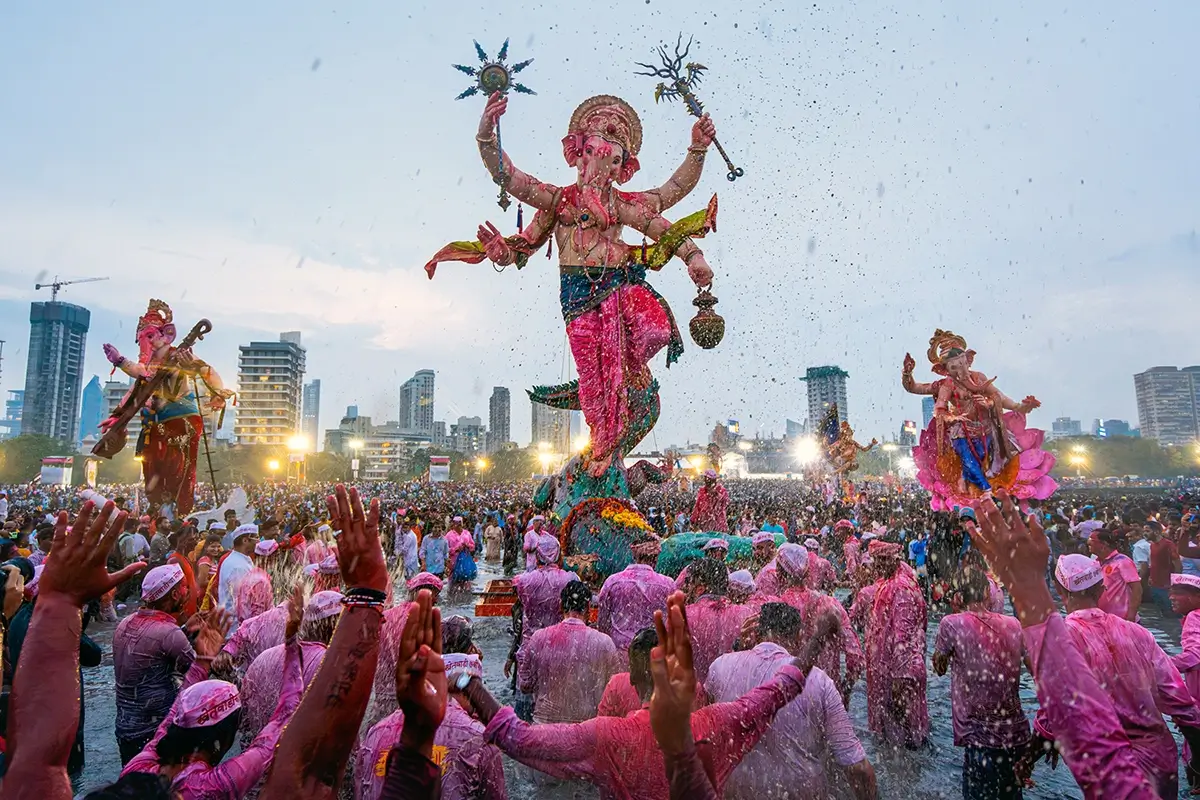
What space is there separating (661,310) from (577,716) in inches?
209

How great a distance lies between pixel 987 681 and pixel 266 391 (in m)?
142

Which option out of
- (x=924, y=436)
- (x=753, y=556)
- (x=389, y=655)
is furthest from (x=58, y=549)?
(x=924, y=436)

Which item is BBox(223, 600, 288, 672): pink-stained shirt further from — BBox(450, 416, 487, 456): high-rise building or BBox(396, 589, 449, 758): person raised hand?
BBox(450, 416, 487, 456): high-rise building

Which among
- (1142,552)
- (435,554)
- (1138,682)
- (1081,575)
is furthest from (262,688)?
(1142,552)

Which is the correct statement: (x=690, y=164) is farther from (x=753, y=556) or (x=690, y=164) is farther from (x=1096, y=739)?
(x=1096, y=739)

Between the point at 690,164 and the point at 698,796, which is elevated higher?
the point at 690,164

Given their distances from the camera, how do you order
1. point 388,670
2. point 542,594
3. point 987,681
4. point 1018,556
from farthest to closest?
point 542,594 < point 388,670 < point 987,681 < point 1018,556

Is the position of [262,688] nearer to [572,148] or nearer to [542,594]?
[542,594]

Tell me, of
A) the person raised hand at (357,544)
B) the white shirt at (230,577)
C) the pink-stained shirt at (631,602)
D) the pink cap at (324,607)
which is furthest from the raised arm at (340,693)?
the white shirt at (230,577)

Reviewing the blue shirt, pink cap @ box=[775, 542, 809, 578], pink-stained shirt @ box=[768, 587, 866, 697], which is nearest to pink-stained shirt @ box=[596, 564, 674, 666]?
pink-stained shirt @ box=[768, 587, 866, 697]

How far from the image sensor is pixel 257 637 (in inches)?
198

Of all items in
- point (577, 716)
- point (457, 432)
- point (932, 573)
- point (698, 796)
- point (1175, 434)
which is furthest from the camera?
point (457, 432)

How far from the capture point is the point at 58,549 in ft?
7.80

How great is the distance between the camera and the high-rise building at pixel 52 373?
115 meters
